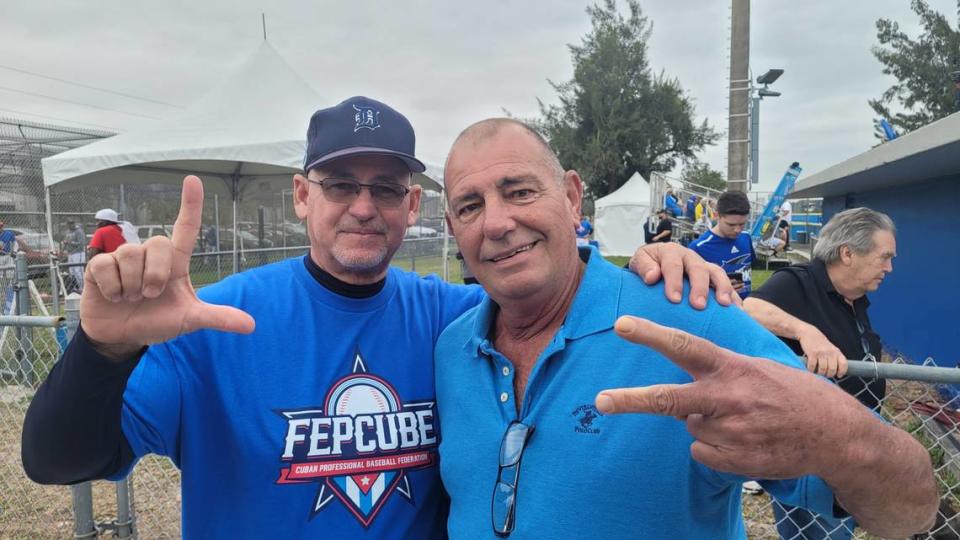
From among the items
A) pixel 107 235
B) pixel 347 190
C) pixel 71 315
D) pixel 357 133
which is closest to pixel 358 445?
pixel 347 190

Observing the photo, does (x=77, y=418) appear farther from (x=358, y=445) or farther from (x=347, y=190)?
(x=347, y=190)

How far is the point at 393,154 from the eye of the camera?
187cm

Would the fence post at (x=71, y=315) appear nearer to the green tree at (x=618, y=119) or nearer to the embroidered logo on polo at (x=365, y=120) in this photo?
the embroidered logo on polo at (x=365, y=120)

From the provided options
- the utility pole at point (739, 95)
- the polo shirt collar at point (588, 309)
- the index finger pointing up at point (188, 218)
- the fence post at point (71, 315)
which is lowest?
the fence post at point (71, 315)

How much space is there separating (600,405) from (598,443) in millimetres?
412

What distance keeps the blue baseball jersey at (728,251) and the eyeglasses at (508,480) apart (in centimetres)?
513

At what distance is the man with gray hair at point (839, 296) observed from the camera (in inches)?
113

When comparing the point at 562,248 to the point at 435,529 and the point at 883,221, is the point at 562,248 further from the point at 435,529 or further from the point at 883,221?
the point at 883,221

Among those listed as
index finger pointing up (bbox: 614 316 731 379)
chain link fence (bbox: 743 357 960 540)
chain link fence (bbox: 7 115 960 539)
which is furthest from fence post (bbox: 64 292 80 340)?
chain link fence (bbox: 743 357 960 540)

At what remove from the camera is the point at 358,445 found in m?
1.60

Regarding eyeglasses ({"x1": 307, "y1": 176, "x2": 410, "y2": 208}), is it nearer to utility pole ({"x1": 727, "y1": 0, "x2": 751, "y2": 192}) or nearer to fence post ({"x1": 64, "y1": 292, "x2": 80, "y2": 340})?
fence post ({"x1": 64, "y1": 292, "x2": 80, "y2": 340})

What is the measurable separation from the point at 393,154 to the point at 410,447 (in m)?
0.90

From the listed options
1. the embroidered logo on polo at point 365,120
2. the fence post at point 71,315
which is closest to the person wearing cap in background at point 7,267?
the fence post at point 71,315

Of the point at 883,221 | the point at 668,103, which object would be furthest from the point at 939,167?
the point at 668,103
